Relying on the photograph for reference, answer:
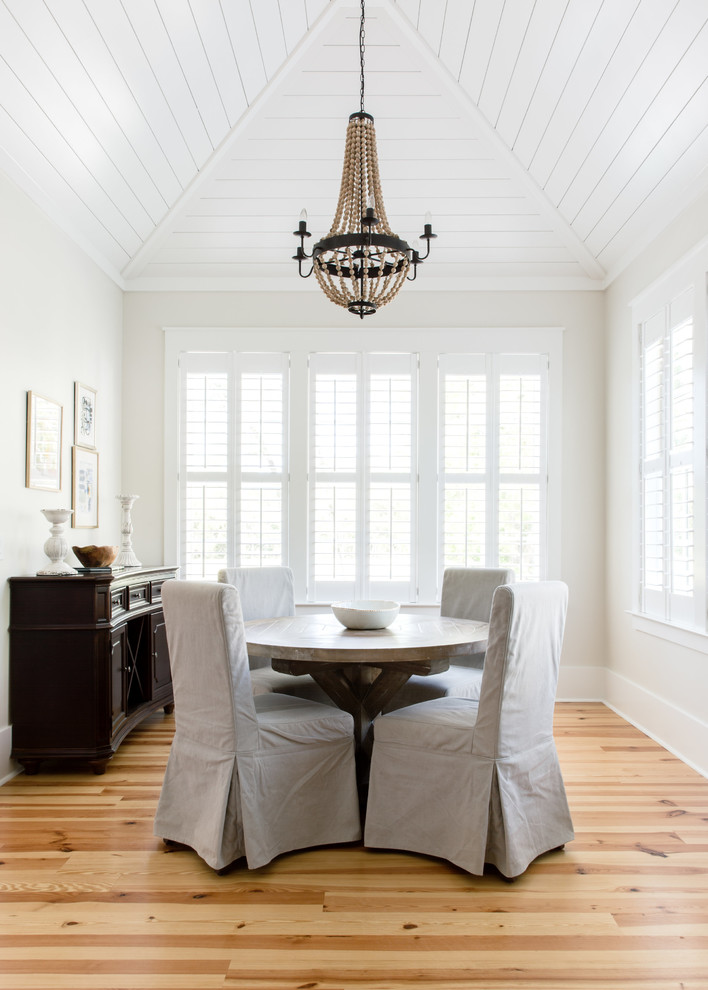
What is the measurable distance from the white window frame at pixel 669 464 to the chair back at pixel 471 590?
2.86 ft

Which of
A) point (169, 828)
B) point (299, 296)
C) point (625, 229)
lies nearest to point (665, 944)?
point (169, 828)

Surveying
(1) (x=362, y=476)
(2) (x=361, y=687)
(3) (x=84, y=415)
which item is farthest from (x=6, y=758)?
(1) (x=362, y=476)

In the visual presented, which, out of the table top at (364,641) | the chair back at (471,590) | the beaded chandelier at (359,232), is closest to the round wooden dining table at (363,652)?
the table top at (364,641)

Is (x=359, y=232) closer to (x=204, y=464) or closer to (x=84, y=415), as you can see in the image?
(x=84, y=415)

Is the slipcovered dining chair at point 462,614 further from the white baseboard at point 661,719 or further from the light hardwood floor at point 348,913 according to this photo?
the white baseboard at point 661,719

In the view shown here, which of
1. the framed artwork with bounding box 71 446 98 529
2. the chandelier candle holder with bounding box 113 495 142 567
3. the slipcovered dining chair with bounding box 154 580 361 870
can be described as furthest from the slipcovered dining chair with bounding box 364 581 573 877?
the framed artwork with bounding box 71 446 98 529

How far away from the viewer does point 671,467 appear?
12.4ft

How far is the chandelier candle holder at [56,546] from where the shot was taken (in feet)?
11.3

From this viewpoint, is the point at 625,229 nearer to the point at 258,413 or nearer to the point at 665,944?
the point at 258,413

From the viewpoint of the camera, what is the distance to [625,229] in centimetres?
422

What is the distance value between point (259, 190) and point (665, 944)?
4.25 metres

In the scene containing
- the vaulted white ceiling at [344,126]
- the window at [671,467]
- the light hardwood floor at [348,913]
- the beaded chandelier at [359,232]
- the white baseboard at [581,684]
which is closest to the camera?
the light hardwood floor at [348,913]

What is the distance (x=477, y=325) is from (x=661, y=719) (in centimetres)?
270

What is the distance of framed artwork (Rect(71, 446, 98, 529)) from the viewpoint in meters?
4.04
